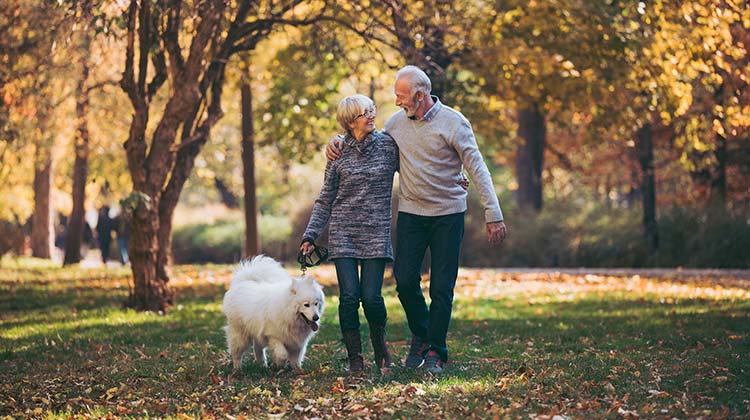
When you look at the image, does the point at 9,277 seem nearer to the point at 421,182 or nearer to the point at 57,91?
the point at 57,91

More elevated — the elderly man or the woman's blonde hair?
the woman's blonde hair

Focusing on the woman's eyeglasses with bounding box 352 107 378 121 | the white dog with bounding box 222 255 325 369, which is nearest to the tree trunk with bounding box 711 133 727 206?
the white dog with bounding box 222 255 325 369

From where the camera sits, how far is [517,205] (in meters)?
29.6

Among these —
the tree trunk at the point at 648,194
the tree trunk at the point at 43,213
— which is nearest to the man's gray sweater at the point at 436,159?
the tree trunk at the point at 648,194

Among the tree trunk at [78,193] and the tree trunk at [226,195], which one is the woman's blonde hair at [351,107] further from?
the tree trunk at [226,195]

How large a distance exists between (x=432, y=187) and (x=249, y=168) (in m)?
13.7

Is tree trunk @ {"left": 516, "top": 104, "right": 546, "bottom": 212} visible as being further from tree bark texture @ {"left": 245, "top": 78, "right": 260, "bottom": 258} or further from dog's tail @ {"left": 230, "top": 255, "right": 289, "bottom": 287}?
dog's tail @ {"left": 230, "top": 255, "right": 289, "bottom": 287}

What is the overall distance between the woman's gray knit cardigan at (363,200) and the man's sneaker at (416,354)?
840mm

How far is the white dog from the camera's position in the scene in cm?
745

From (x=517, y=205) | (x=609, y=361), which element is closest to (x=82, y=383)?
(x=609, y=361)

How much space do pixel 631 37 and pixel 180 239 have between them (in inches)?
902

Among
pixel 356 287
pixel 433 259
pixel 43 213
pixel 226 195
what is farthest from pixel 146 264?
pixel 226 195

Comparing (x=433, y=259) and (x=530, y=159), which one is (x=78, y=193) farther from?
(x=433, y=259)

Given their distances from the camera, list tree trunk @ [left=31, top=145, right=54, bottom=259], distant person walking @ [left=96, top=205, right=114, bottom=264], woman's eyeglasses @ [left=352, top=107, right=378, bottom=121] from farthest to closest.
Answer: distant person walking @ [left=96, top=205, right=114, bottom=264]
tree trunk @ [left=31, top=145, right=54, bottom=259]
woman's eyeglasses @ [left=352, top=107, right=378, bottom=121]
